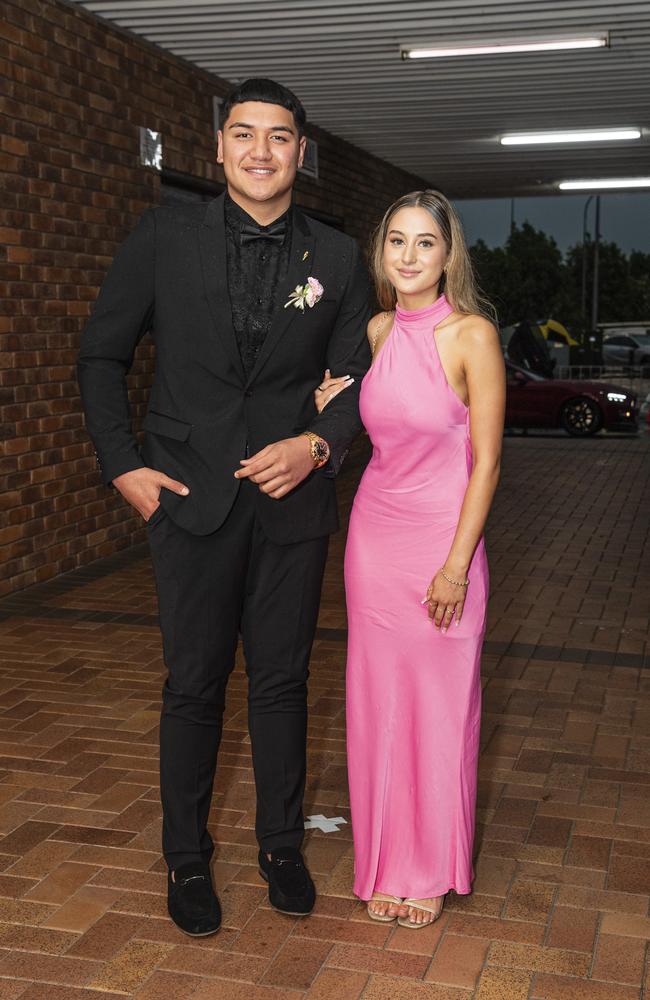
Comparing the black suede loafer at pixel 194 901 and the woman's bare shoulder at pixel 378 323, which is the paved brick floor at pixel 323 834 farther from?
the woman's bare shoulder at pixel 378 323

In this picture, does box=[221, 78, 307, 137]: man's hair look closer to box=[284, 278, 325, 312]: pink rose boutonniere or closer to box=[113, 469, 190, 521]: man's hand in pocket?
box=[284, 278, 325, 312]: pink rose boutonniere

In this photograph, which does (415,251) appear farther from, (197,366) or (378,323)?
(197,366)

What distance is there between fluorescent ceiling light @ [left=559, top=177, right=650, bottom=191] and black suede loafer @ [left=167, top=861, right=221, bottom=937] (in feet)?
52.5

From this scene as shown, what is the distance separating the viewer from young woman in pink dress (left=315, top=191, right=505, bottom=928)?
308 cm

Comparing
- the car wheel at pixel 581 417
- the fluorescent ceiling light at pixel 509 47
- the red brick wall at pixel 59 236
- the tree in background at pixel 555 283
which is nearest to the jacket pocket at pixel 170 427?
the red brick wall at pixel 59 236

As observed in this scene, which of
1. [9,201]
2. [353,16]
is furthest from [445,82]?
[9,201]

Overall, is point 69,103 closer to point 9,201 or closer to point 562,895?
point 9,201

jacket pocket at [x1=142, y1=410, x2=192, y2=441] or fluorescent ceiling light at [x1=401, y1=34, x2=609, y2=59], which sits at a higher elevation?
fluorescent ceiling light at [x1=401, y1=34, x2=609, y2=59]

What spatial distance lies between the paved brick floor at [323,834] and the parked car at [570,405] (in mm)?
11599

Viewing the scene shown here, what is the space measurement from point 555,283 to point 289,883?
64.4 m

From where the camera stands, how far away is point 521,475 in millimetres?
13664

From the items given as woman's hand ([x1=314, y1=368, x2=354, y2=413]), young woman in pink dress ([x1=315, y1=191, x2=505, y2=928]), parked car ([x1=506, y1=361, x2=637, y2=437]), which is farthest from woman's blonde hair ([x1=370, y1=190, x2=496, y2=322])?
parked car ([x1=506, y1=361, x2=637, y2=437])

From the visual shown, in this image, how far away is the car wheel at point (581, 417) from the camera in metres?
18.4

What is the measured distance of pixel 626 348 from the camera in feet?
140
